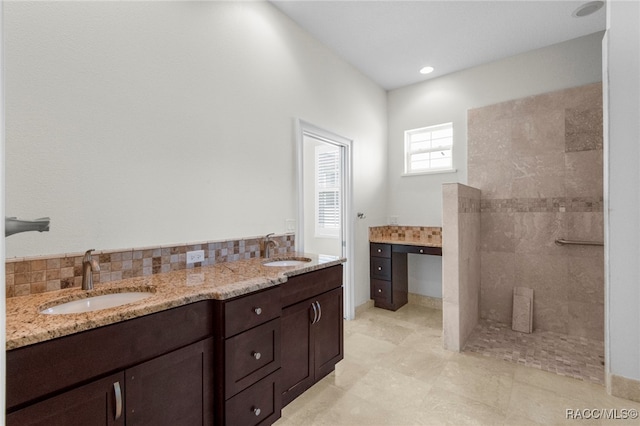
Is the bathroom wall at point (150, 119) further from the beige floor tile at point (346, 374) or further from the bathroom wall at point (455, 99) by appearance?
the bathroom wall at point (455, 99)

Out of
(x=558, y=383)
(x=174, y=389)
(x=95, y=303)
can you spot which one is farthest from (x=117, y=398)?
(x=558, y=383)

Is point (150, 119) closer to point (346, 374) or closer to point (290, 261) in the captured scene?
point (290, 261)

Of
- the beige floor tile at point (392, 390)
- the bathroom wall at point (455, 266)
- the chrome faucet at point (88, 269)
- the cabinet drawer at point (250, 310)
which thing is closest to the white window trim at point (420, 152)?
the bathroom wall at point (455, 266)

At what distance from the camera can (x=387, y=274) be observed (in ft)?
12.6

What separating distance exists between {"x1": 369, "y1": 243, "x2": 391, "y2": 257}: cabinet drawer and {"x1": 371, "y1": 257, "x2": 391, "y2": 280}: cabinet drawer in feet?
0.18

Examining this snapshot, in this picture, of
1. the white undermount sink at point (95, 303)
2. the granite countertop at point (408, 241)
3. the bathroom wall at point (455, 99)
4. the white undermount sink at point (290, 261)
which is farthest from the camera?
the granite countertop at point (408, 241)

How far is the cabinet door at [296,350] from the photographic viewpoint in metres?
1.90

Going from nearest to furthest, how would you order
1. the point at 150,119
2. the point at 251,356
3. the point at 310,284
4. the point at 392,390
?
the point at 251,356 < the point at 150,119 < the point at 310,284 < the point at 392,390

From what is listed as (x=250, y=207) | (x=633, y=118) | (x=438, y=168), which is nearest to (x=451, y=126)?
(x=438, y=168)

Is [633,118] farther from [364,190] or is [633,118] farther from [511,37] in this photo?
[364,190]

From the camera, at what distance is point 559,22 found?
287cm

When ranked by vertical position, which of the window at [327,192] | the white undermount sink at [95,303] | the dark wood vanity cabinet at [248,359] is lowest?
the dark wood vanity cabinet at [248,359]

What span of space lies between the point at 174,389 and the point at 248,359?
371 mm

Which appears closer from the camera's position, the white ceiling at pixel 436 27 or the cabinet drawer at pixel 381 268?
the white ceiling at pixel 436 27
